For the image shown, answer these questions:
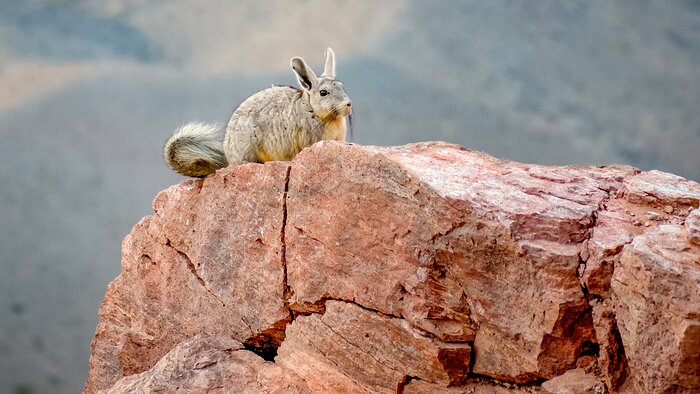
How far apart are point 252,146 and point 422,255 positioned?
7.20ft

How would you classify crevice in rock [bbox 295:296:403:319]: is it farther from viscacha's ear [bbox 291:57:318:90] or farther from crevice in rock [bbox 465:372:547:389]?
viscacha's ear [bbox 291:57:318:90]

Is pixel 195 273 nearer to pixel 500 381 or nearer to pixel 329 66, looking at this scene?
pixel 329 66

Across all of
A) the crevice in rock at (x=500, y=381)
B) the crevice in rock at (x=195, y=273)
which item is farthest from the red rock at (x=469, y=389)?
the crevice in rock at (x=195, y=273)

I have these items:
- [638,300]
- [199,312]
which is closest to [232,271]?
[199,312]

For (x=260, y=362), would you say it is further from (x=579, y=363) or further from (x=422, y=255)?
(x=579, y=363)

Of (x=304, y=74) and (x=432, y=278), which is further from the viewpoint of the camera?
(x=304, y=74)

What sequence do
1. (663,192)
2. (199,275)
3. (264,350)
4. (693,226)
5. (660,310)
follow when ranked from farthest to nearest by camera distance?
(199,275), (264,350), (663,192), (693,226), (660,310)

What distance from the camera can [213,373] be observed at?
233 inches

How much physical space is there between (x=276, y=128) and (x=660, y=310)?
3.45 m

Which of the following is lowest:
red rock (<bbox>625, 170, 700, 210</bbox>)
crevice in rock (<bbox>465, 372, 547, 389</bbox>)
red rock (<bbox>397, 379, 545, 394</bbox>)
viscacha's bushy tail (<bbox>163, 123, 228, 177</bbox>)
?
red rock (<bbox>397, 379, 545, 394</bbox>)

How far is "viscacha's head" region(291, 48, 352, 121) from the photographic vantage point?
662 cm

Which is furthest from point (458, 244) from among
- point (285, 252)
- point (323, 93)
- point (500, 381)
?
point (323, 93)

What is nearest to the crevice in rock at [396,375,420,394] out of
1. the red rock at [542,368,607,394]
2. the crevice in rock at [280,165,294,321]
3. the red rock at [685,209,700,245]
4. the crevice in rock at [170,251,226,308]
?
the red rock at [542,368,607,394]

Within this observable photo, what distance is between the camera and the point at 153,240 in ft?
22.7
